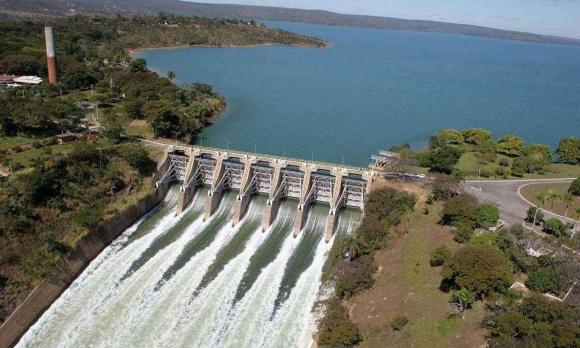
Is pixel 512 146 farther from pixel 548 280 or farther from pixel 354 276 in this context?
pixel 354 276

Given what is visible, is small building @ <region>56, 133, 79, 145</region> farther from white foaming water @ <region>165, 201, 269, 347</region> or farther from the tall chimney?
the tall chimney

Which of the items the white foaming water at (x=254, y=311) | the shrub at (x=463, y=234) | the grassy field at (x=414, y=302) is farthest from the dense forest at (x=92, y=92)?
the shrub at (x=463, y=234)

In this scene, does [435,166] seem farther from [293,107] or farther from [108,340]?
[293,107]

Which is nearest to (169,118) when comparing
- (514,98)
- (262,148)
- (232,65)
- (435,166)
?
(262,148)

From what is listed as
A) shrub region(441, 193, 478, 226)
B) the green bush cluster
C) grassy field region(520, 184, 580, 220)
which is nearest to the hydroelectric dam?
shrub region(441, 193, 478, 226)

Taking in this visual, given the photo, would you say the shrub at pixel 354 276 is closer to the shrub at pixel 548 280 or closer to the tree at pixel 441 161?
the shrub at pixel 548 280

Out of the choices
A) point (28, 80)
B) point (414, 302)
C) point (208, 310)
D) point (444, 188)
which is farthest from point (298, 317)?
point (28, 80)
